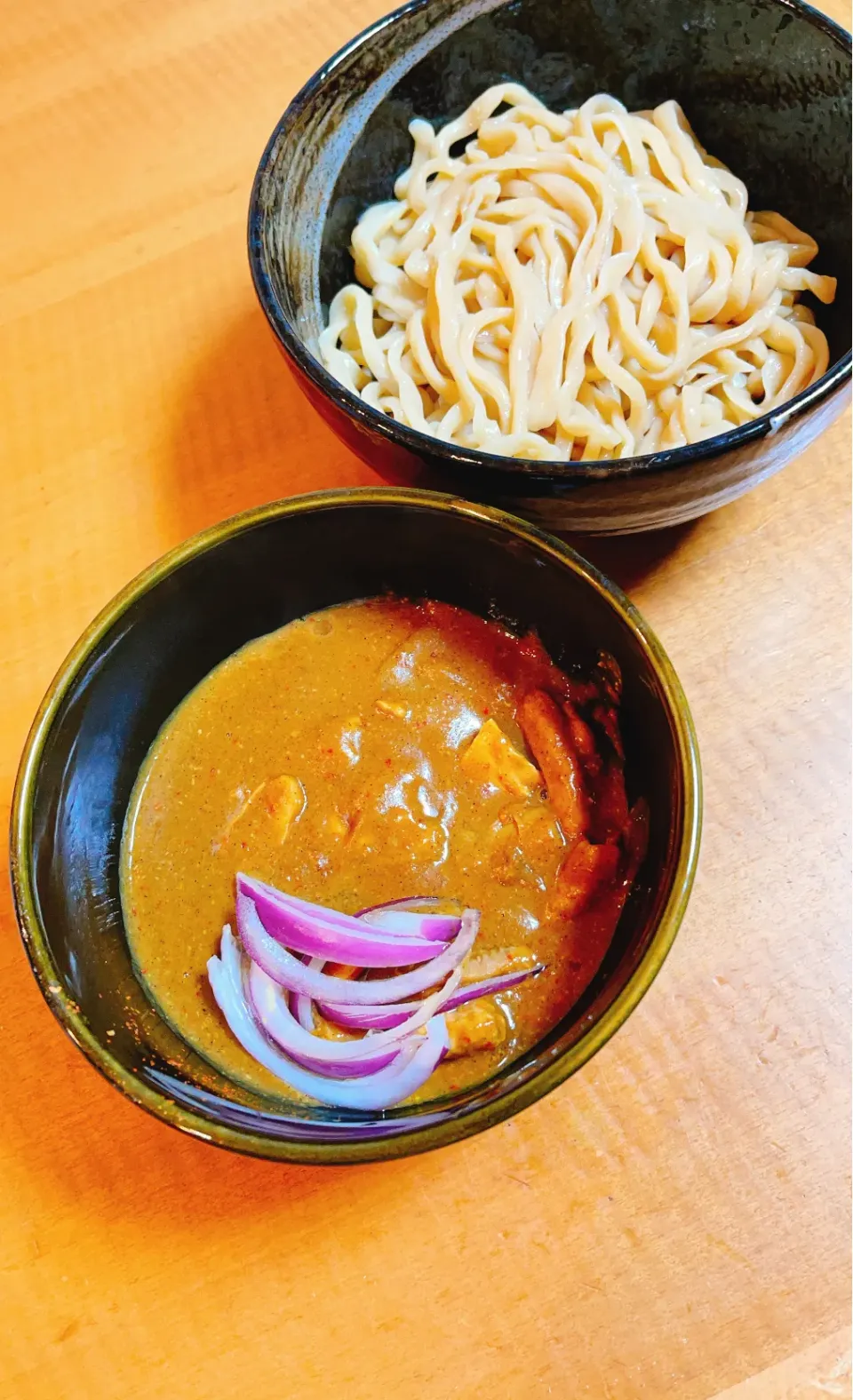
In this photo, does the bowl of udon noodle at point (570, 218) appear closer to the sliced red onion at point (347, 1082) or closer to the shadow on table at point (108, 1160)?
the sliced red onion at point (347, 1082)

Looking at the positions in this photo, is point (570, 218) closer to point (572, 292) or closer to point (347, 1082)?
point (572, 292)

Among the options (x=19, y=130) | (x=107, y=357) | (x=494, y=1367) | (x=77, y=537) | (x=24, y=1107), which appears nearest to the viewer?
(x=494, y=1367)

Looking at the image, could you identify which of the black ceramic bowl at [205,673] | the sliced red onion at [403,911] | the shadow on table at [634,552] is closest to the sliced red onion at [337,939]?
the sliced red onion at [403,911]

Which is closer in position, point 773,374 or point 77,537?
point 773,374

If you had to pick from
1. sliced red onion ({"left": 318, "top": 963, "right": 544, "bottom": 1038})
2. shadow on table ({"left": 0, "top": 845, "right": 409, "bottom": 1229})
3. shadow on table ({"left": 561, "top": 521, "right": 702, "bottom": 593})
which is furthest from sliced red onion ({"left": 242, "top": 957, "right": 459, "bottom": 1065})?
shadow on table ({"left": 561, "top": 521, "right": 702, "bottom": 593})

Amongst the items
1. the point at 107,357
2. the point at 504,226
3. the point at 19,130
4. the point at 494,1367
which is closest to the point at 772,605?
the point at 504,226

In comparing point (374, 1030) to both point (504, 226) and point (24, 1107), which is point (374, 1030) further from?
point (504, 226)

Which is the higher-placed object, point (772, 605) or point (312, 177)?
A: point (312, 177)
